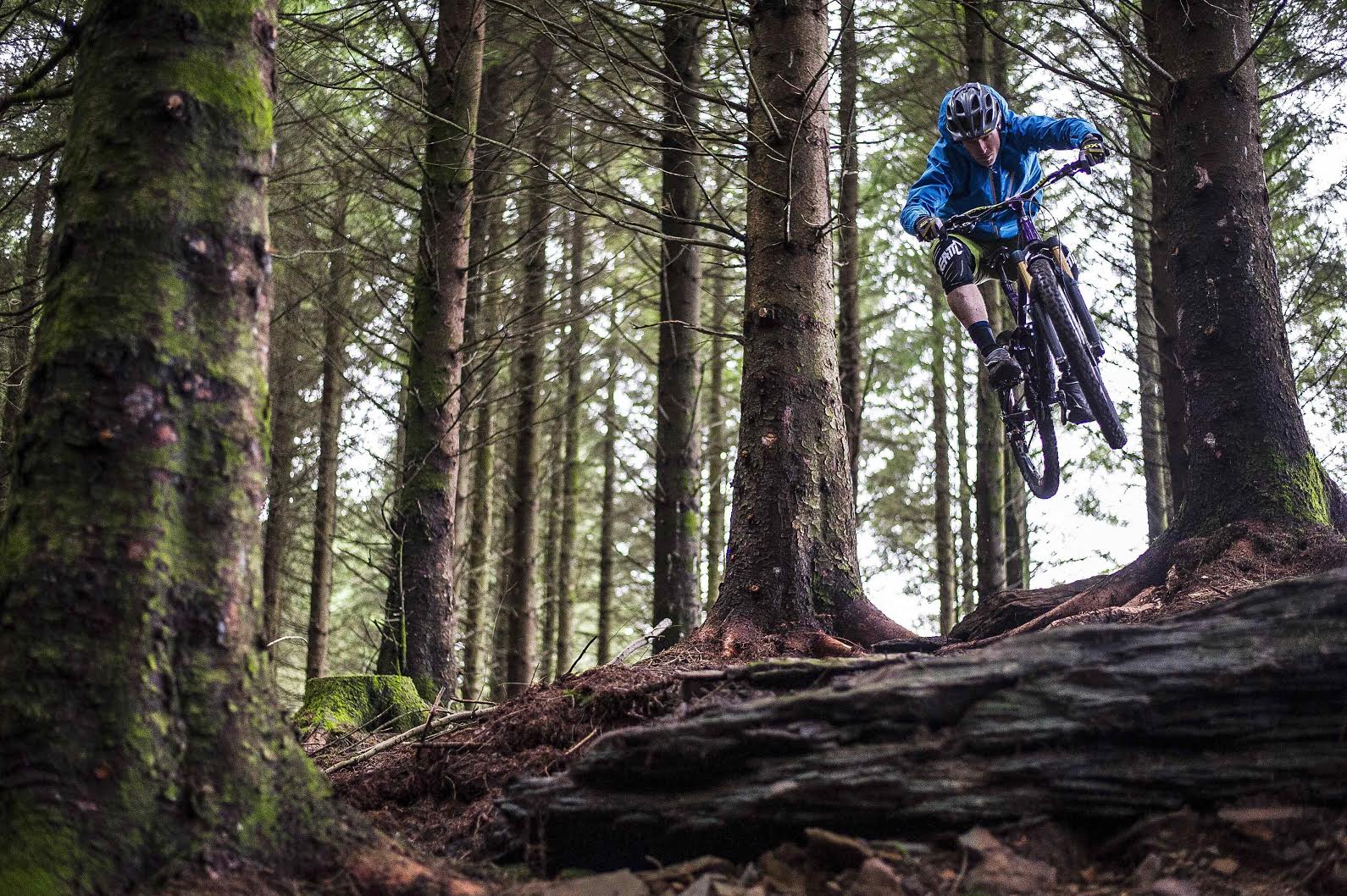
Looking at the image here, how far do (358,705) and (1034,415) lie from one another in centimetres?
479

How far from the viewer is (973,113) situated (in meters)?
5.72

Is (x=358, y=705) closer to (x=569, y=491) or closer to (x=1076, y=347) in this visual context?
(x=1076, y=347)

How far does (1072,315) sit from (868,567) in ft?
44.3

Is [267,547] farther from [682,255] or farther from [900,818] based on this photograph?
[900,818]

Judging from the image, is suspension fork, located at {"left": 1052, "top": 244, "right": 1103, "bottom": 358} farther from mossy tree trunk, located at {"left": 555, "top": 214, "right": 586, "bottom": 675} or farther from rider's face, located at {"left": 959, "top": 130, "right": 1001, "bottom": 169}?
mossy tree trunk, located at {"left": 555, "top": 214, "right": 586, "bottom": 675}

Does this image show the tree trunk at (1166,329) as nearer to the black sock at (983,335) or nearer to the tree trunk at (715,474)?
the black sock at (983,335)

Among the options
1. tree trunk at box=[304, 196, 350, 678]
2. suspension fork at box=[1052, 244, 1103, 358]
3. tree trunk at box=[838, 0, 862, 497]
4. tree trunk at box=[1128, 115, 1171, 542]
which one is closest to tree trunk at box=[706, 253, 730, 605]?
tree trunk at box=[838, 0, 862, 497]

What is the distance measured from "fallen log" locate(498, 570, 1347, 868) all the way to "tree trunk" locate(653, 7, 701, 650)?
20.0ft

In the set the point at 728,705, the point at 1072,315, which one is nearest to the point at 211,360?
the point at 728,705

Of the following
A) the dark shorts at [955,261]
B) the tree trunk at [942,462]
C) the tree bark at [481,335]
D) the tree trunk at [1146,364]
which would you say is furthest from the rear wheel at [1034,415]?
the tree trunk at [942,462]

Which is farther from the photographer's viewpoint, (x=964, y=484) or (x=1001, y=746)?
(x=964, y=484)

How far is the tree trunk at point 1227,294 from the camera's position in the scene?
4418 mm

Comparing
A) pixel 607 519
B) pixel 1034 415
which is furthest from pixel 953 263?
pixel 607 519

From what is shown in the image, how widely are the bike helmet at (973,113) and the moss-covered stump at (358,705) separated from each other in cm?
495
